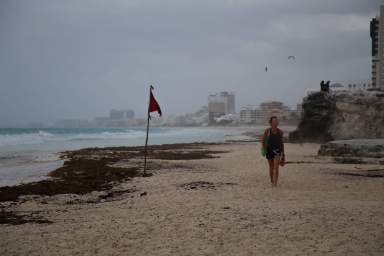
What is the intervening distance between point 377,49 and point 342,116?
24.8 meters

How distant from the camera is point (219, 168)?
1284cm

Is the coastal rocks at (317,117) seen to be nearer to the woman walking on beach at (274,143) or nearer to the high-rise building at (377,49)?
the high-rise building at (377,49)

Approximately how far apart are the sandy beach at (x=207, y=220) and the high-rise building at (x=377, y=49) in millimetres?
34645

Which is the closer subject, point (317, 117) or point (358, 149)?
point (358, 149)

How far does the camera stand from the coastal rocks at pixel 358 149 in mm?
13621

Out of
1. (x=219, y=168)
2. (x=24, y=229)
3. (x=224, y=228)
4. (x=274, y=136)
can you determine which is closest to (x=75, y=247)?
(x=24, y=229)

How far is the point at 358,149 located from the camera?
13984 millimetres

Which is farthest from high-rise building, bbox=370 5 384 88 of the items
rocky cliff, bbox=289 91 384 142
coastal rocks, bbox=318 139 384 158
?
coastal rocks, bbox=318 139 384 158

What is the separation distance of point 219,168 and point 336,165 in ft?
13.6

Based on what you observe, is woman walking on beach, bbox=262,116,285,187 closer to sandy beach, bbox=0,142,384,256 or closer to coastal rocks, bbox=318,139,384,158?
sandy beach, bbox=0,142,384,256

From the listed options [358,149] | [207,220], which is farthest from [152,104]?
[358,149]

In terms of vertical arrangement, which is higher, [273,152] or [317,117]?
[317,117]

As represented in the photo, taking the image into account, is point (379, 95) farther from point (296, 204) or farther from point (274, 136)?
point (296, 204)

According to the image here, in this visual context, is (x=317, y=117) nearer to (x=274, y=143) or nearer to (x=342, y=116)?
(x=342, y=116)
